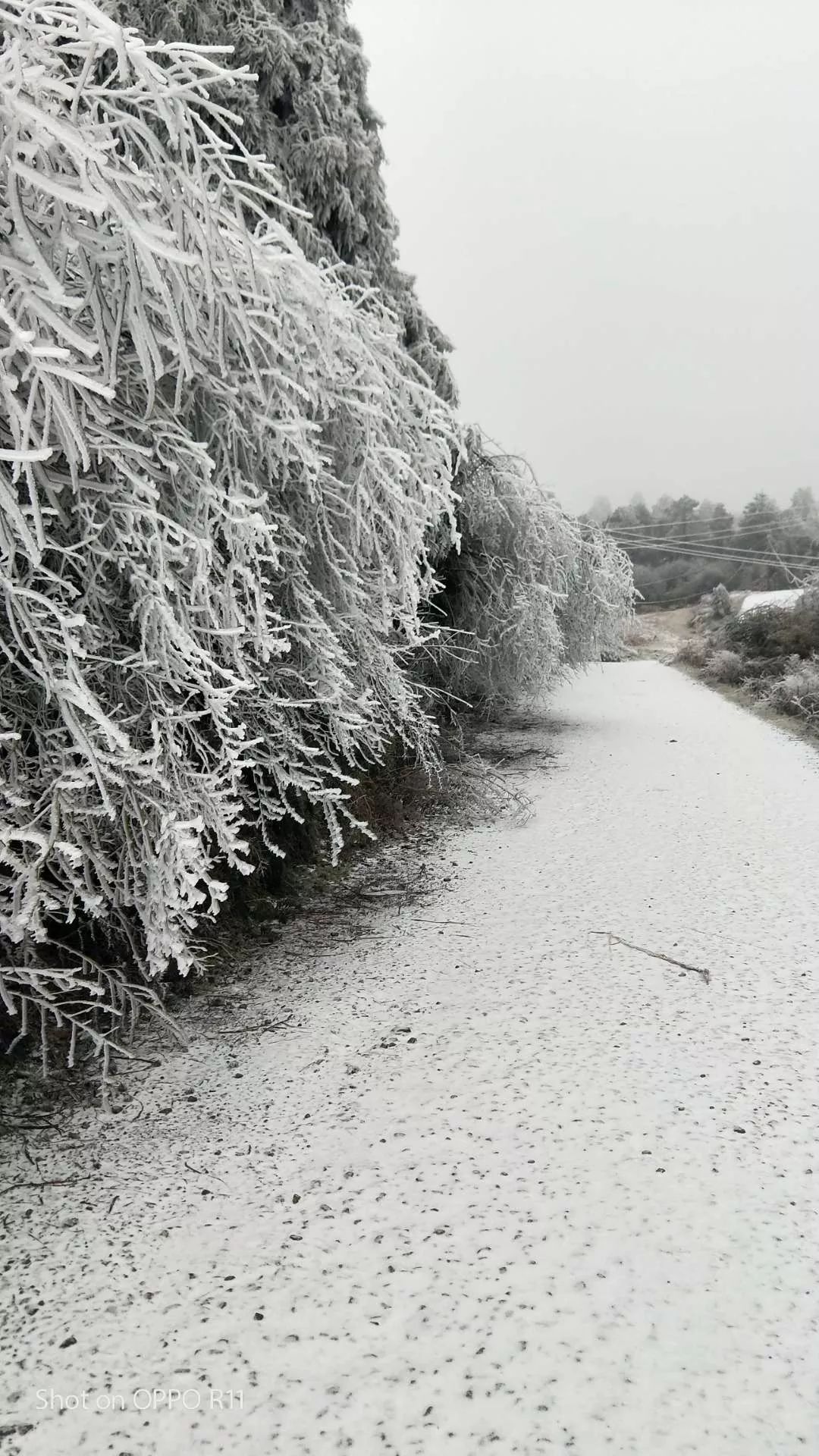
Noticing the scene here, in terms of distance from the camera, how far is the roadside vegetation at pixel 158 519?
1842mm

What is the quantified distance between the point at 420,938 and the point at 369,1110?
1.31 m

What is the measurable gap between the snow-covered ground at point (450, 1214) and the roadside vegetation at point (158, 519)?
53 cm

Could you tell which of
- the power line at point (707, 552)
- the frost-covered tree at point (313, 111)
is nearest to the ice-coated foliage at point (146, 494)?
the frost-covered tree at point (313, 111)

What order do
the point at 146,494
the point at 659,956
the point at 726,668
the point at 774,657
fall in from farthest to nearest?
1. the point at 726,668
2. the point at 774,657
3. the point at 659,956
4. the point at 146,494

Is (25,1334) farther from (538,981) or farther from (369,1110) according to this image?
(538,981)

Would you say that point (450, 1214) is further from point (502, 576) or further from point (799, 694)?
point (799, 694)

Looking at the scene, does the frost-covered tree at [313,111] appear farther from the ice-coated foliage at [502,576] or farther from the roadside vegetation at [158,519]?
the roadside vegetation at [158,519]

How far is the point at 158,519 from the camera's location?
2465mm

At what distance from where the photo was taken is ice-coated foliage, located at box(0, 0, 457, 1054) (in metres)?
1.81

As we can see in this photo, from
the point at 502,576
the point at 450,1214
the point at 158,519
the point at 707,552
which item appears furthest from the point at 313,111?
the point at 707,552

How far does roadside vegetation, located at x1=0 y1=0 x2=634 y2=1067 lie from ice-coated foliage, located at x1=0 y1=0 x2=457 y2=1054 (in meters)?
0.01

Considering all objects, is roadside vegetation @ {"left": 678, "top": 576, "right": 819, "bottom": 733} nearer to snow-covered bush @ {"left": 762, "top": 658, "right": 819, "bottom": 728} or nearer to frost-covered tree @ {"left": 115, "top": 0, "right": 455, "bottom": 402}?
snow-covered bush @ {"left": 762, "top": 658, "right": 819, "bottom": 728}

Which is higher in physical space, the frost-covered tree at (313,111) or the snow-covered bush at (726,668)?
the frost-covered tree at (313,111)

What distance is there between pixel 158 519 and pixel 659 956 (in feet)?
8.84
